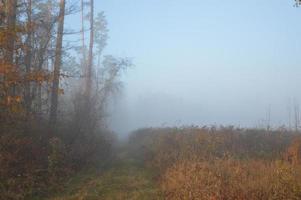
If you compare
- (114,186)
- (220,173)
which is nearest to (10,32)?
(114,186)

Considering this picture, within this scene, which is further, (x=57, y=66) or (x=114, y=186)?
(x=57, y=66)

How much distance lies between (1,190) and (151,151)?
327 inches

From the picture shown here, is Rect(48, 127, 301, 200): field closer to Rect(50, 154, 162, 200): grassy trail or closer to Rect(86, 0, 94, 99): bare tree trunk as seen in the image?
Rect(50, 154, 162, 200): grassy trail

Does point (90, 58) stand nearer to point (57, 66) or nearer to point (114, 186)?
point (57, 66)

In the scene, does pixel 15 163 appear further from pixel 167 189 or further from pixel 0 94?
pixel 167 189

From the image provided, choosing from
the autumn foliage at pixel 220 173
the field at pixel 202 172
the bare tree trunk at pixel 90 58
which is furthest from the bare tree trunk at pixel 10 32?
the bare tree trunk at pixel 90 58

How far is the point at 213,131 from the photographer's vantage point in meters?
19.5

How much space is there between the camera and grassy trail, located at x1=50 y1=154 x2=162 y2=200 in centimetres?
1108

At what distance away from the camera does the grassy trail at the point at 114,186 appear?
36.3ft

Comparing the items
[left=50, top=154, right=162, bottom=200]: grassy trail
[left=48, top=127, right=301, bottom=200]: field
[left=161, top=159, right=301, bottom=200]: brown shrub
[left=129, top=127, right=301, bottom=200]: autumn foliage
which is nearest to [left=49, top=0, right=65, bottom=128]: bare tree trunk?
[left=48, top=127, right=301, bottom=200]: field

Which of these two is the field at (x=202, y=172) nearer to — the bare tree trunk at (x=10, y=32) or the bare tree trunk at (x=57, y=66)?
the bare tree trunk at (x=57, y=66)

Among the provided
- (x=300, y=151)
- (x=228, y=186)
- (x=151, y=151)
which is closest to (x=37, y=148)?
(x=151, y=151)

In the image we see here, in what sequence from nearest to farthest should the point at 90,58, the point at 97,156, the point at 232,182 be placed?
the point at 232,182 → the point at 97,156 → the point at 90,58

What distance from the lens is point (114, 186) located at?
1258 centimetres
